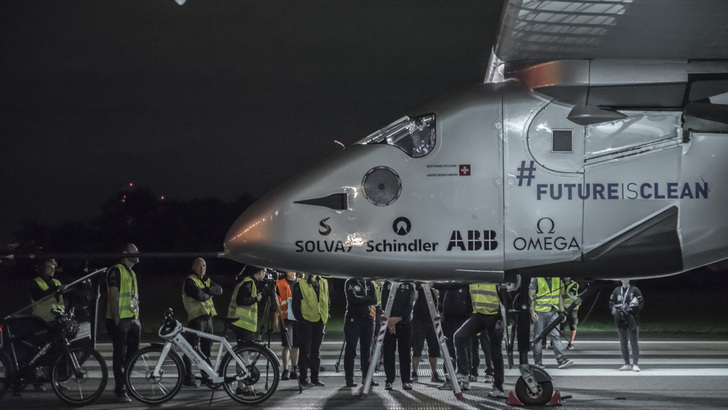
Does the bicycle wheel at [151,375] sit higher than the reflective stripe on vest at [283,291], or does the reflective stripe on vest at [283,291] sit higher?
the reflective stripe on vest at [283,291]

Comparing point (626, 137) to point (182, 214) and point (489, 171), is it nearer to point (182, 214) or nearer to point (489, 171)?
point (489, 171)

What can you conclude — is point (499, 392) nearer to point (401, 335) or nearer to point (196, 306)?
point (401, 335)

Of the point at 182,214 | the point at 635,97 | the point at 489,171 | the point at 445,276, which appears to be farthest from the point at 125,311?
the point at 182,214

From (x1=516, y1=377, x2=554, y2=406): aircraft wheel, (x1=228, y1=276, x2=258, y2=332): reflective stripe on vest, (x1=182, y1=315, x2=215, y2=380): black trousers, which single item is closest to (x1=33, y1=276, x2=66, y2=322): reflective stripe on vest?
(x1=182, y1=315, x2=215, y2=380): black trousers

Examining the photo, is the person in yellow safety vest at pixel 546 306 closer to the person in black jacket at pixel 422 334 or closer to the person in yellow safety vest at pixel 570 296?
the person in yellow safety vest at pixel 570 296

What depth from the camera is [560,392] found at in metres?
10.6

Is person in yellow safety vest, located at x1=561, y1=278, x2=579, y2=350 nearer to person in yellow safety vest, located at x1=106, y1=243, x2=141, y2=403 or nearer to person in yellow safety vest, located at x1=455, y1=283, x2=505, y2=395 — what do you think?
person in yellow safety vest, located at x1=455, y1=283, x2=505, y2=395

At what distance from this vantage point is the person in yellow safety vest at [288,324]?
39.5ft

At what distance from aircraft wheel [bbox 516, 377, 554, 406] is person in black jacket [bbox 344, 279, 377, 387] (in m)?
2.66

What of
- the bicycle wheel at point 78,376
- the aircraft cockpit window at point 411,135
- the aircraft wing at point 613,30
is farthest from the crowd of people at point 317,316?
the aircraft wing at point 613,30

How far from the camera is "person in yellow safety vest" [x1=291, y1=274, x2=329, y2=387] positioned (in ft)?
37.7

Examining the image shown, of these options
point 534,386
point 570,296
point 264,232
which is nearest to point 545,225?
point 534,386

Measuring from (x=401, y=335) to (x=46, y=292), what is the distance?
520cm

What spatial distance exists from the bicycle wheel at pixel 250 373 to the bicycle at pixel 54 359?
63.5 inches
